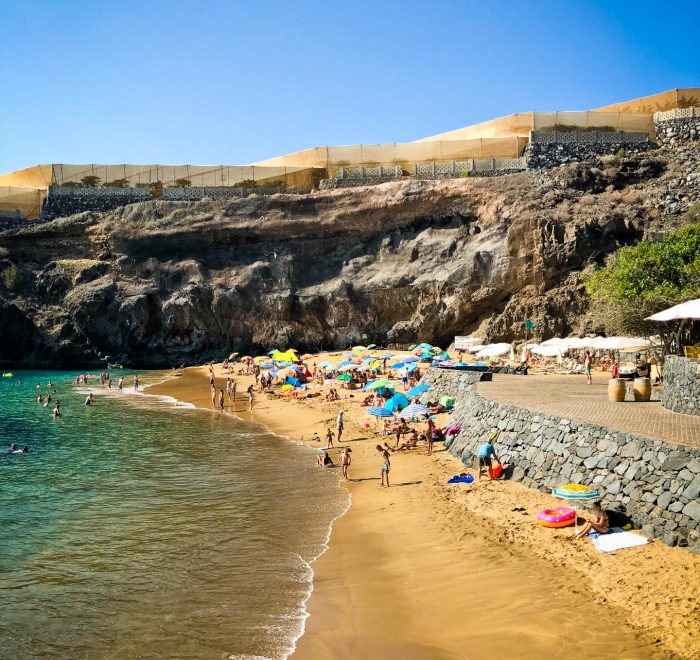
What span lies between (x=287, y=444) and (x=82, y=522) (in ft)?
26.9

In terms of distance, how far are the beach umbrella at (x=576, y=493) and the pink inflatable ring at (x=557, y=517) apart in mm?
86

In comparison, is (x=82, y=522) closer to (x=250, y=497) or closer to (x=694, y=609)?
(x=250, y=497)

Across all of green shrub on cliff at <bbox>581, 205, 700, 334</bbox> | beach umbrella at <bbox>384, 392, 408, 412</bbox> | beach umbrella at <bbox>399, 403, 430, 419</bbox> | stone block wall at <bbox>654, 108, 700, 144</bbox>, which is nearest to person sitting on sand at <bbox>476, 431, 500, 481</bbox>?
beach umbrella at <bbox>399, 403, 430, 419</bbox>

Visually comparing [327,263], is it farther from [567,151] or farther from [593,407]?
[593,407]

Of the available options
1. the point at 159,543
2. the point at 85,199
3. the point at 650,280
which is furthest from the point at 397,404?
the point at 85,199

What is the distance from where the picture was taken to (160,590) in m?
9.77

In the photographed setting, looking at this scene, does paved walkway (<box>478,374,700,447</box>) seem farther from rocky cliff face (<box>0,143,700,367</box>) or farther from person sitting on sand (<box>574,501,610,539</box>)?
rocky cliff face (<box>0,143,700,367</box>)

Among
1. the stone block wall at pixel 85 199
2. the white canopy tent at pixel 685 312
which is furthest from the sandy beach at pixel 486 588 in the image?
the stone block wall at pixel 85 199

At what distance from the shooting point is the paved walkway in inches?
466

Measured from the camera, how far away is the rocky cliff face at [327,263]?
39.9m

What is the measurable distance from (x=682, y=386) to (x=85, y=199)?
5051 centimetres

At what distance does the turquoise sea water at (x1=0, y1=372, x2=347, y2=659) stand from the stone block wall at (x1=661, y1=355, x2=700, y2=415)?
8.31 metres

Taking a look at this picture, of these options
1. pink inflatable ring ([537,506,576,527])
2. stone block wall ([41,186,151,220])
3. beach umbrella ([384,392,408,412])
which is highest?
stone block wall ([41,186,151,220])

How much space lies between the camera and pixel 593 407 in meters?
15.2
